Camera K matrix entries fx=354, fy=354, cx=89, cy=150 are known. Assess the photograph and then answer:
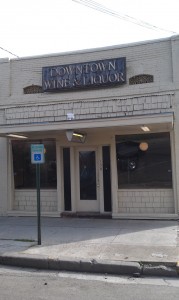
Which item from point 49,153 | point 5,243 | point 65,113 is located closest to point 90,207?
point 49,153

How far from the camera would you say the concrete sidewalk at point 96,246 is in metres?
6.69

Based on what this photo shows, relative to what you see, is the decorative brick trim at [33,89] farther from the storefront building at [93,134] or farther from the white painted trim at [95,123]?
the white painted trim at [95,123]

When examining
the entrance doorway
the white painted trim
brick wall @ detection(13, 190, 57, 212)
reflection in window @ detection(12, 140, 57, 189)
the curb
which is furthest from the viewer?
reflection in window @ detection(12, 140, 57, 189)

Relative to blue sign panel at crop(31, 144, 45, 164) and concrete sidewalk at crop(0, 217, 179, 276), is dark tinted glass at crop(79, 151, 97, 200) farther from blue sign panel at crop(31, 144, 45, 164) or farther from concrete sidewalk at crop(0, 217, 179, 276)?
blue sign panel at crop(31, 144, 45, 164)

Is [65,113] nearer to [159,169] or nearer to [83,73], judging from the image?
[83,73]

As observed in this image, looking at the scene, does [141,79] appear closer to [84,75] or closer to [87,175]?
[84,75]

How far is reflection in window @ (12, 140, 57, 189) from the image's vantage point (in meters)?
12.2

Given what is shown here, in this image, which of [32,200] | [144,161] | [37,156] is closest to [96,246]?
[37,156]

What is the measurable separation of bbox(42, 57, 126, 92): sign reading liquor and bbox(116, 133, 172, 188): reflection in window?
193 centimetres

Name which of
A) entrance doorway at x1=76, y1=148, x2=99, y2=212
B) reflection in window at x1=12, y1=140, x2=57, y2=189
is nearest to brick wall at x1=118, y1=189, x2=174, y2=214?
entrance doorway at x1=76, y1=148, x2=99, y2=212

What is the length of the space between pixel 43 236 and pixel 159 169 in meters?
4.22

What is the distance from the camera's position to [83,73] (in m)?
11.6

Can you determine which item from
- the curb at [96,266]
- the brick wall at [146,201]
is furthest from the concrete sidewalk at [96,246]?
the brick wall at [146,201]

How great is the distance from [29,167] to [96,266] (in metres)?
6.36
